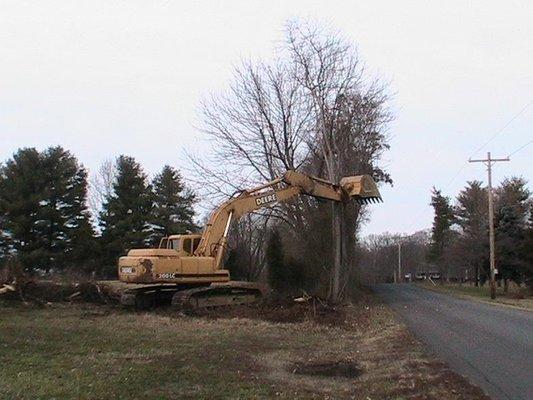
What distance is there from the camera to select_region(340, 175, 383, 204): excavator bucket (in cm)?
2667

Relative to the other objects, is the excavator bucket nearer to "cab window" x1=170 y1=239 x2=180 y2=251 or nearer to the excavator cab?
the excavator cab

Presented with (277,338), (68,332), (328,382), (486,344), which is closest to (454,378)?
(328,382)

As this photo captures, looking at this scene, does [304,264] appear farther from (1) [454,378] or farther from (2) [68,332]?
(1) [454,378]

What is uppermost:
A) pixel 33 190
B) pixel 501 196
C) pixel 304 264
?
pixel 501 196

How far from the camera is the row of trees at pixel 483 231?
58750 mm

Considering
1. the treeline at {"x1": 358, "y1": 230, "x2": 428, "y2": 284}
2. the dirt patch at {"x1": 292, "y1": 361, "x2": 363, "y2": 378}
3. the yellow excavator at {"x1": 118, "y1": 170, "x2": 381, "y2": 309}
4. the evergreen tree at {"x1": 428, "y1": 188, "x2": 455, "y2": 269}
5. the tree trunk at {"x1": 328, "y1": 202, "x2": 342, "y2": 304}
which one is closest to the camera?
the dirt patch at {"x1": 292, "y1": 361, "x2": 363, "y2": 378}

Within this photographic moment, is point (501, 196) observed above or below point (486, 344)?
above

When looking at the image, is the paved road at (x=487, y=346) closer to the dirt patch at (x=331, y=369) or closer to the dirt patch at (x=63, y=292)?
the dirt patch at (x=331, y=369)

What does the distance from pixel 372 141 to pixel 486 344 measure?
77.6ft

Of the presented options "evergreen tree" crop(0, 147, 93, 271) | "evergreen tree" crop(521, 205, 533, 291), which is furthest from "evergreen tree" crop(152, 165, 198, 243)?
"evergreen tree" crop(521, 205, 533, 291)

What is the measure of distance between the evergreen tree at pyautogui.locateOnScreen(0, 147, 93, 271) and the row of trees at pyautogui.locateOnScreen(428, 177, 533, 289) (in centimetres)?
3373

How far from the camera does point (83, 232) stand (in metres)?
52.9

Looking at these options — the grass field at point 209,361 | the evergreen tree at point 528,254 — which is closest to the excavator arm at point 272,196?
the grass field at point 209,361

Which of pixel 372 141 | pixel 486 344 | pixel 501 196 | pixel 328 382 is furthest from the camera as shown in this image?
pixel 501 196
